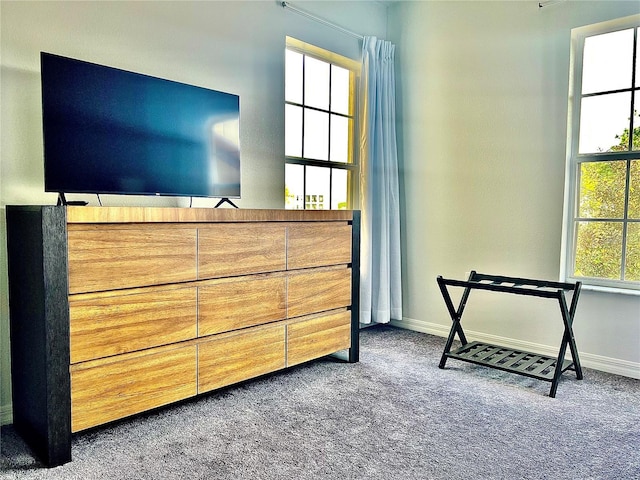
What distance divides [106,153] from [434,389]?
79.2 inches

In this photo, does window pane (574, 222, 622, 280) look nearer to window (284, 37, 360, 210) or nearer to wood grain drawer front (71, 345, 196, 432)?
window (284, 37, 360, 210)

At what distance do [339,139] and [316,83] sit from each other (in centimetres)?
45

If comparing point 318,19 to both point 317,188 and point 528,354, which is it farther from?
point 528,354

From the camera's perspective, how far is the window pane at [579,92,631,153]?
2992 millimetres

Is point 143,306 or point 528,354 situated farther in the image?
point 528,354

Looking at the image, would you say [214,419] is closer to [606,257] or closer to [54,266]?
[54,266]

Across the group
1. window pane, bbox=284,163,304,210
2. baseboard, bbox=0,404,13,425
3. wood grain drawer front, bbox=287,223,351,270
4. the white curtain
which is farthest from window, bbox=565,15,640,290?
baseboard, bbox=0,404,13,425

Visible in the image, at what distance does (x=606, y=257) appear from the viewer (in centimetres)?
307

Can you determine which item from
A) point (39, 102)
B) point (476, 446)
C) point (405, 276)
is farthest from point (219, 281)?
point (405, 276)

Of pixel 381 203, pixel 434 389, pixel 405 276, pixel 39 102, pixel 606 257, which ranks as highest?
pixel 39 102

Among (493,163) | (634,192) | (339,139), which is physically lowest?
(634,192)

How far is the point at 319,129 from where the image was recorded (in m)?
3.63

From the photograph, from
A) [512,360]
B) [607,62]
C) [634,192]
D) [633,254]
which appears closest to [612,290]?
[633,254]

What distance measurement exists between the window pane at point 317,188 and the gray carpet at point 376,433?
125 cm
